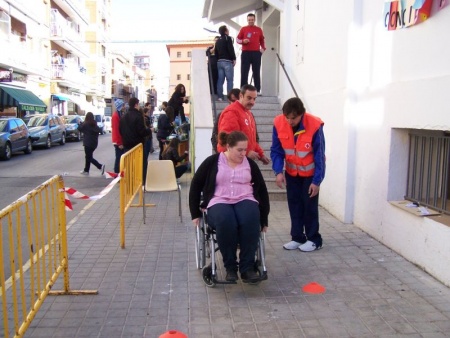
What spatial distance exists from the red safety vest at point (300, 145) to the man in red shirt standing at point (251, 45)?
251 inches

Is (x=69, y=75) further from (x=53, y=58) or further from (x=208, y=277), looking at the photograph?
(x=208, y=277)

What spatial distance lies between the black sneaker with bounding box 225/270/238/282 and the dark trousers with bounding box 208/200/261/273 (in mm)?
39

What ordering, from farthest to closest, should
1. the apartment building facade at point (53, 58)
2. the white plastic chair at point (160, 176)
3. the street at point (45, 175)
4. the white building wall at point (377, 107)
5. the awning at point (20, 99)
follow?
the apartment building facade at point (53, 58), the awning at point (20, 99), the street at point (45, 175), the white plastic chair at point (160, 176), the white building wall at point (377, 107)

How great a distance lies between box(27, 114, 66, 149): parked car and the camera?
21716mm

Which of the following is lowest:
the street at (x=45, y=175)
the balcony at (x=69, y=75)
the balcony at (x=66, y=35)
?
the street at (x=45, y=175)

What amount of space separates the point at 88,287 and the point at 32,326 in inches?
34.2

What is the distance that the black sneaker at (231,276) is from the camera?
442 centimetres

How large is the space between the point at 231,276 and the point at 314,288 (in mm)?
799

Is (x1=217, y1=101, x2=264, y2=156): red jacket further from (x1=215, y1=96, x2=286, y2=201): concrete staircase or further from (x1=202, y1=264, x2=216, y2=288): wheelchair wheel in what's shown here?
(x1=215, y1=96, x2=286, y2=201): concrete staircase

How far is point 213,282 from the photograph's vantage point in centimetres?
451

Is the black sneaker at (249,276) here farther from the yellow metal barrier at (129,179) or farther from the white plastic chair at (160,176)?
the white plastic chair at (160,176)

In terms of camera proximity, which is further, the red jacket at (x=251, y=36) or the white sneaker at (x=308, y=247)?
the red jacket at (x=251, y=36)

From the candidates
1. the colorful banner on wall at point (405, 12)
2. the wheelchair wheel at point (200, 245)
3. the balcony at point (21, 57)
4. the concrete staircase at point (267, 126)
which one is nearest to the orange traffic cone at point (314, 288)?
the wheelchair wheel at point (200, 245)

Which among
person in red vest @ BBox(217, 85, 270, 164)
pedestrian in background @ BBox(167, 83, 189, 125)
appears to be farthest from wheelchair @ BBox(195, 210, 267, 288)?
pedestrian in background @ BBox(167, 83, 189, 125)
